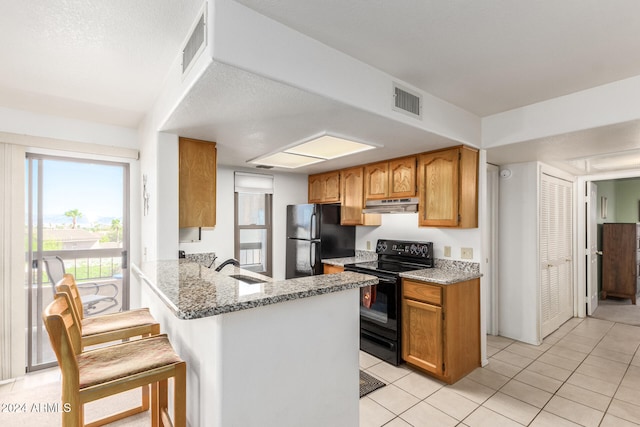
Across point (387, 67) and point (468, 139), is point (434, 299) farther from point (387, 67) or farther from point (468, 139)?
Answer: point (387, 67)

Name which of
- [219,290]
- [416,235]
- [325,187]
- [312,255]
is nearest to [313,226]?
[312,255]

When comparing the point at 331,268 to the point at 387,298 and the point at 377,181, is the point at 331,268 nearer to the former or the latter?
the point at 387,298

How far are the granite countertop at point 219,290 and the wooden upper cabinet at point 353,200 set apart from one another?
210cm

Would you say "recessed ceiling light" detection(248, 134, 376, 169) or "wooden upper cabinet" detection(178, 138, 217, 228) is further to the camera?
"recessed ceiling light" detection(248, 134, 376, 169)

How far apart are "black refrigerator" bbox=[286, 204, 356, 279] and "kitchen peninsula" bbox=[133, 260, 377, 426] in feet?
6.85

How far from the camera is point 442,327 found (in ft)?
8.67

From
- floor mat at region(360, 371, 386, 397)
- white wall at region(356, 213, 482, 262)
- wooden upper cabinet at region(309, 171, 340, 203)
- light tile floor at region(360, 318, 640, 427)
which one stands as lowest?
light tile floor at region(360, 318, 640, 427)

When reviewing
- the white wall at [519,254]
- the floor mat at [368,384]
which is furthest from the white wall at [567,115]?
the floor mat at [368,384]

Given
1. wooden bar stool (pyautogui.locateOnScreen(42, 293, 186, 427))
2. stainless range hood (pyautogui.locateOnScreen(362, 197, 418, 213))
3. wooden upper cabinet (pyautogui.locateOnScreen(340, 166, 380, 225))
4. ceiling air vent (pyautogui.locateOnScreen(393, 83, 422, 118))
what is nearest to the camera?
wooden bar stool (pyautogui.locateOnScreen(42, 293, 186, 427))

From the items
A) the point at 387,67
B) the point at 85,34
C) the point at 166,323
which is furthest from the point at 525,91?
the point at 166,323

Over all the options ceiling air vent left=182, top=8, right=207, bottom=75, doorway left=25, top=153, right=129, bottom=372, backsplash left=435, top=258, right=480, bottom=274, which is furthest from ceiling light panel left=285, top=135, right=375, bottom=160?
doorway left=25, top=153, right=129, bottom=372

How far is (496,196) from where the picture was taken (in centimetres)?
386

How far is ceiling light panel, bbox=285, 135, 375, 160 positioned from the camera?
2.61 m

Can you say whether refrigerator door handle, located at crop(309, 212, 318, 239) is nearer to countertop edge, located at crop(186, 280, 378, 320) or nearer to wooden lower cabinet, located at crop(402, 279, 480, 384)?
wooden lower cabinet, located at crop(402, 279, 480, 384)
